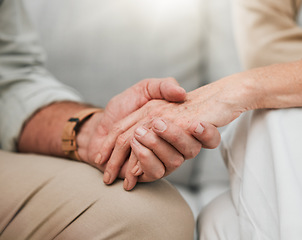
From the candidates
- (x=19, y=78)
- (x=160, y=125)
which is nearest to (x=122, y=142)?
(x=160, y=125)

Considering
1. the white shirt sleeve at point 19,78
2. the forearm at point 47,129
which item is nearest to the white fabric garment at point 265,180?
the forearm at point 47,129

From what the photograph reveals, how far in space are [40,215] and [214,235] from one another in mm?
310

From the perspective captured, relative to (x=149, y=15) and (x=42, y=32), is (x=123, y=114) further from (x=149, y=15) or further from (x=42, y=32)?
(x=42, y=32)

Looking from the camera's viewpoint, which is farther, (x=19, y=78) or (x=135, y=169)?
(x=19, y=78)

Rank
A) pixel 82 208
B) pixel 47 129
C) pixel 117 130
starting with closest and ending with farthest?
1. pixel 82 208
2. pixel 117 130
3. pixel 47 129

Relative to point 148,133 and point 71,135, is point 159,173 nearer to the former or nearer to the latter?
point 148,133

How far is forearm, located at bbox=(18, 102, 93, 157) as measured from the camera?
70 cm

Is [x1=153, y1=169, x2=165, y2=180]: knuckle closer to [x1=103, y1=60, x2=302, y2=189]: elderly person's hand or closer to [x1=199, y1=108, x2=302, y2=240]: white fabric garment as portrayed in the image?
[x1=103, y1=60, x2=302, y2=189]: elderly person's hand

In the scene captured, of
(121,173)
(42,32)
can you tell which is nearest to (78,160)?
(121,173)

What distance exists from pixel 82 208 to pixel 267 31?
665 mm

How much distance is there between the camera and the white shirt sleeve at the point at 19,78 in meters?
0.75

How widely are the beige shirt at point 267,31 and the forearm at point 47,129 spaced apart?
1.61 feet

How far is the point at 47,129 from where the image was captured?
2.34ft

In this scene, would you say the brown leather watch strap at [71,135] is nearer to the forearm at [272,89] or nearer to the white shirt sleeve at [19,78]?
the white shirt sleeve at [19,78]
